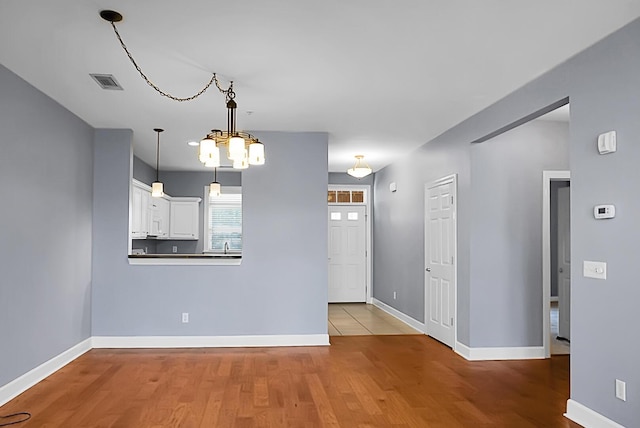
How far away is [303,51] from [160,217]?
5.98 metres

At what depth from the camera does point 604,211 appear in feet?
11.0

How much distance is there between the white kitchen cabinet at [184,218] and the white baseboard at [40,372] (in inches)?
152

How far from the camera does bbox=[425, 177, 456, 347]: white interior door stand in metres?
5.93

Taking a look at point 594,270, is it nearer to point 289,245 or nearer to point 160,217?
point 289,245

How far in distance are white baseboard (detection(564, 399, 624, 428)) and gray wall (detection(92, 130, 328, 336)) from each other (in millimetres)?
3085

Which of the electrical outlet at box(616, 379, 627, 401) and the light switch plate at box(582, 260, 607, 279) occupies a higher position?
the light switch plate at box(582, 260, 607, 279)

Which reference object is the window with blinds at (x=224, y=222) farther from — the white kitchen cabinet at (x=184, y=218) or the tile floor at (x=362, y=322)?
the tile floor at (x=362, y=322)

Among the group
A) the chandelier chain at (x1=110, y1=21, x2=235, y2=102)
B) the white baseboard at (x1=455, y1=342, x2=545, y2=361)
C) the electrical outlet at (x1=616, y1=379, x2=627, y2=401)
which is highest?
the chandelier chain at (x1=110, y1=21, x2=235, y2=102)

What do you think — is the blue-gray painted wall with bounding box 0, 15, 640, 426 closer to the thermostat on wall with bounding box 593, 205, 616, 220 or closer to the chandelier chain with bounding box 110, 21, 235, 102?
the thermostat on wall with bounding box 593, 205, 616, 220

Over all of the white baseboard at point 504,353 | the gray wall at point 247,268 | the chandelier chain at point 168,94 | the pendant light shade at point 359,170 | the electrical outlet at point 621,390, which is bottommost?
the white baseboard at point 504,353

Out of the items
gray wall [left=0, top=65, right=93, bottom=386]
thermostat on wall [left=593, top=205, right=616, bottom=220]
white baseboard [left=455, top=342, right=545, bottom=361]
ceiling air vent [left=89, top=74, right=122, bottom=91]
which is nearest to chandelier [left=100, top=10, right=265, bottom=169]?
Result: ceiling air vent [left=89, top=74, right=122, bottom=91]

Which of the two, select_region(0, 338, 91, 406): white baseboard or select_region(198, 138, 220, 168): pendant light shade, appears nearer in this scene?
select_region(198, 138, 220, 168): pendant light shade

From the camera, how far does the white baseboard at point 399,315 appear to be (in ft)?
23.5

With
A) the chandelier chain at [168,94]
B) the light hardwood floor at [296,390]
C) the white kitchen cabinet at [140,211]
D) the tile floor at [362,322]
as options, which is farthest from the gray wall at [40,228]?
the tile floor at [362,322]
